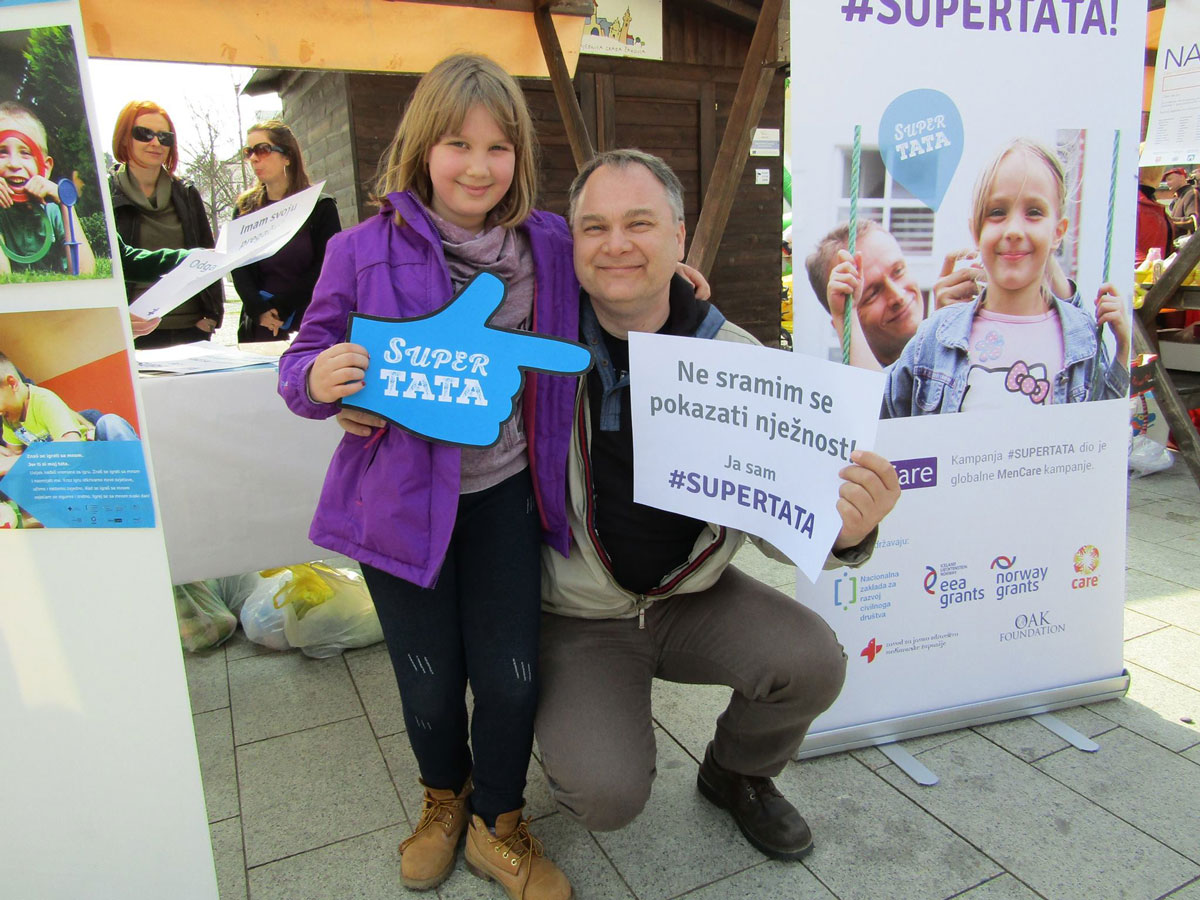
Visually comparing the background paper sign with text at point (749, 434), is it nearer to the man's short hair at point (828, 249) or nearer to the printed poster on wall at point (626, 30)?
the man's short hair at point (828, 249)

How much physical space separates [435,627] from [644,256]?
0.84 m

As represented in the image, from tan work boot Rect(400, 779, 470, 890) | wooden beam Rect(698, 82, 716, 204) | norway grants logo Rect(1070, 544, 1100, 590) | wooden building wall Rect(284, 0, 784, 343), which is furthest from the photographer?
wooden beam Rect(698, 82, 716, 204)

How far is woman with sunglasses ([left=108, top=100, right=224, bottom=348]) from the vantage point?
3.11 meters

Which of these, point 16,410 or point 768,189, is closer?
point 16,410

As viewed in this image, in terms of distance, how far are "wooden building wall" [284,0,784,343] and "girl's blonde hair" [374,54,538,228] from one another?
4780 mm

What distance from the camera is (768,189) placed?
7961 millimetres

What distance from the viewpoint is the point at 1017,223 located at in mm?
1970

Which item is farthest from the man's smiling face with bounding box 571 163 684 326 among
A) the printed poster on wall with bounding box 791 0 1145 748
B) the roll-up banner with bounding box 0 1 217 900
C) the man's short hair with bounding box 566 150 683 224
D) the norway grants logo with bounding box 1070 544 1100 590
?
the norway grants logo with bounding box 1070 544 1100 590

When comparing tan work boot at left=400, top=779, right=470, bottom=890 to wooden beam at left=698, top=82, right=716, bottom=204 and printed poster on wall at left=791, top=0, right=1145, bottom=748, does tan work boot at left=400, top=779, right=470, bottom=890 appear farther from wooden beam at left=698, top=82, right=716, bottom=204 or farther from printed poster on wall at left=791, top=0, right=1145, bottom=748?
wooden beam at left=698, top=82, right=716, bottom=204

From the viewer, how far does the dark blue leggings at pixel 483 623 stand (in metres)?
1.62

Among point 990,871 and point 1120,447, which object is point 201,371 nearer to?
point 990,871

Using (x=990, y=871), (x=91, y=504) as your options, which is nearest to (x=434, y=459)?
(x=91, y=504)

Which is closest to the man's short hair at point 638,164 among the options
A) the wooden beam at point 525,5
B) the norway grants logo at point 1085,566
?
the norway grants logo at point 1085,566

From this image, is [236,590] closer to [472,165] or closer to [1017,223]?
[472,165]
